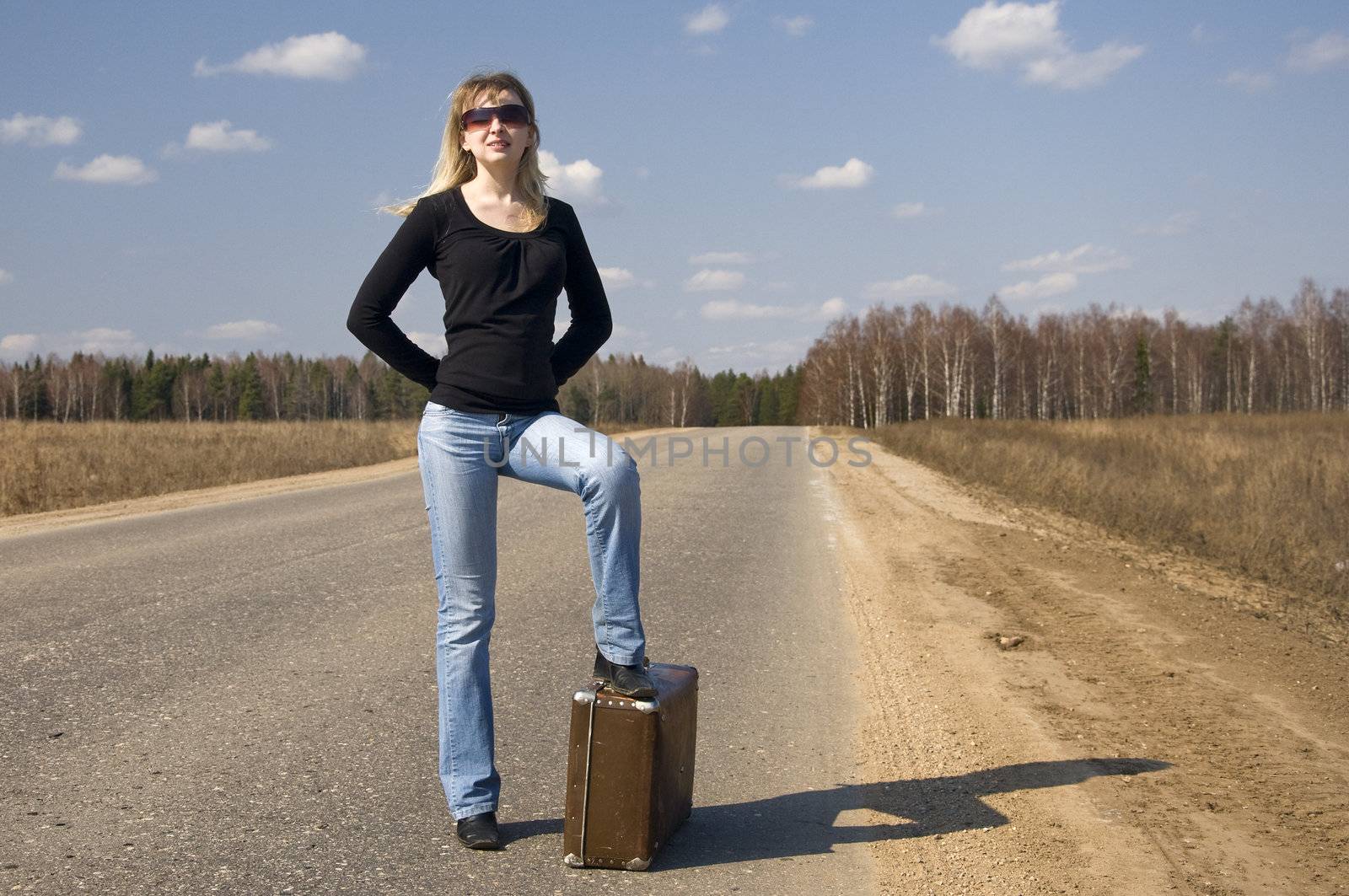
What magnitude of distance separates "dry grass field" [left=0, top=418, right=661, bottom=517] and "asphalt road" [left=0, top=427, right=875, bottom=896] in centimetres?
573

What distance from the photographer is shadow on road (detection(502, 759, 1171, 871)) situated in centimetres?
332

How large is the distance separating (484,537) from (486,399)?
0.42 m

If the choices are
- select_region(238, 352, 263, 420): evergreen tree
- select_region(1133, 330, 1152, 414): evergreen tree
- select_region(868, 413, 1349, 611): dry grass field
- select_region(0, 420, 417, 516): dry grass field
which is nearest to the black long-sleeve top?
select_region(868, 413, 1349, 611): dry grass field

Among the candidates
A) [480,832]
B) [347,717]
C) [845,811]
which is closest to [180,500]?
[347,717]

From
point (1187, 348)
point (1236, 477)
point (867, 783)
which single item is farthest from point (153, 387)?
point (867, 783)

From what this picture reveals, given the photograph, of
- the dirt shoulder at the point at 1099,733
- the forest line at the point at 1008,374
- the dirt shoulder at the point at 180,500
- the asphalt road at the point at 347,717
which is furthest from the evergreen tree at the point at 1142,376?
the asphalt road at the point at 347,717

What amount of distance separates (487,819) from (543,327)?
4.85ft

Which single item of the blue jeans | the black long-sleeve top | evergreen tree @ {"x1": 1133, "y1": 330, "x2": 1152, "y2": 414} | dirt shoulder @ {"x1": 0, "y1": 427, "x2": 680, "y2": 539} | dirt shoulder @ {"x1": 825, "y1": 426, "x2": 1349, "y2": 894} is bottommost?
dirt shoulder @ {"x1": 825, "y1": 426, "x2": 1349, "y2": 894}

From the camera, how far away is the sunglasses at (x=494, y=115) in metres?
3.08

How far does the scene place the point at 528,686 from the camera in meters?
5.12

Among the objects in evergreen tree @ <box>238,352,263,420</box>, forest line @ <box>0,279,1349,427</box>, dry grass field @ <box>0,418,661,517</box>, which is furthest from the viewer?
evergreen tree @ <box>238,352,263,420</box>

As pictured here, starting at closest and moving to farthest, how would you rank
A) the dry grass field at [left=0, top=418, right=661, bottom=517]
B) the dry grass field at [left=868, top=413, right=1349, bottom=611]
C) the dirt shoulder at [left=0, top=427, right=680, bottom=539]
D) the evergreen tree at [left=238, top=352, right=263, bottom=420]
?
1. the dry grass field at [left=868, top=413, right=1349, bottom=611]
2. the dirt shoulder at [left=0, top=427, right=680, bottom=539]
3. the dry grass field at [left=0, top=418, right=661, bottom=517]
4. the evergreen tree at [left=238, top=352, right=263, bottom=420]

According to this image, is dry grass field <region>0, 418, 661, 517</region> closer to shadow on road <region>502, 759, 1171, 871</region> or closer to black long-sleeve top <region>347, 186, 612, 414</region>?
black long-sleeve top <region>347, 186, 612, 414</region>

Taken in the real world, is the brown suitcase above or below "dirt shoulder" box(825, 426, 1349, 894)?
above
